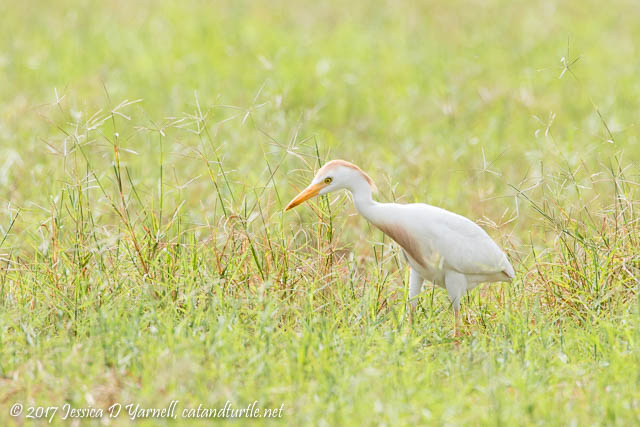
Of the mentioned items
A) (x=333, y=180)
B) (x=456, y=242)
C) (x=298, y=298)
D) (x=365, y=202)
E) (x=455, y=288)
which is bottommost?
(x=298, y=298)

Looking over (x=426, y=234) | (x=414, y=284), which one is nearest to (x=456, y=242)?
(x=426, y=234)

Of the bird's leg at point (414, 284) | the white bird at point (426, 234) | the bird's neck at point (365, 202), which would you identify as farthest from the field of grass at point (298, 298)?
the bird's neck at point (365, 202)

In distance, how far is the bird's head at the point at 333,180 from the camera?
13.5 ft

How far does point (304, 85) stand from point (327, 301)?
17.1 ft

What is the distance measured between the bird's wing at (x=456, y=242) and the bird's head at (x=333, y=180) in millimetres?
320

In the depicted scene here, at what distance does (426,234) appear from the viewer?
167 inches

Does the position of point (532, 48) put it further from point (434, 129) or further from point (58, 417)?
point (58, 417)

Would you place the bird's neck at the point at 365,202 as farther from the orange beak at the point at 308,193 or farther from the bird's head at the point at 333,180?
the orange beak at the point at 308,193

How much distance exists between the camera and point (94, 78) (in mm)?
9555

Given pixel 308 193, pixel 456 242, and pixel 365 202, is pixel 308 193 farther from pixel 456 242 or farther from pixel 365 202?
pixel 456 242

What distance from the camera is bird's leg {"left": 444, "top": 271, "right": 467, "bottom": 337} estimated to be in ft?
14.1

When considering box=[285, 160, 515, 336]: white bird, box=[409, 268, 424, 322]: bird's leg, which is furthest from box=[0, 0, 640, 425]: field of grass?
box=[285, 160, 515, 336]: white bird

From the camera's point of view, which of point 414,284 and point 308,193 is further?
point 414,284

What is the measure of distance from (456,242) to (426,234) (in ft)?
0.51
